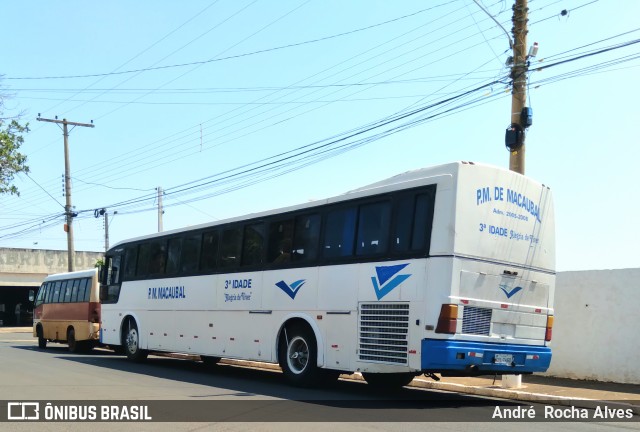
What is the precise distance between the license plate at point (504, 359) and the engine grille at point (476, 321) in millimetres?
424

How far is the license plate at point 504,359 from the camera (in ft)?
33.7

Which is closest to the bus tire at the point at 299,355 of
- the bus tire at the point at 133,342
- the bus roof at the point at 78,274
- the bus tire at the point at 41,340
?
the bus tire at the point at 133,342

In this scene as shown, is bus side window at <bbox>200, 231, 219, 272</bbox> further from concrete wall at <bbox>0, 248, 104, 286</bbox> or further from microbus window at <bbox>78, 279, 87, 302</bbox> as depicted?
concrete wall at <bbox>0, 248, 104, 286</bbox>

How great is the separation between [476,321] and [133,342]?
1180cm

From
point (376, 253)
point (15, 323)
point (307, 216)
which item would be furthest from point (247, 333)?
point (15, 323)

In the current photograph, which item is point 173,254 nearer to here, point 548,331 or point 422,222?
point 422,222

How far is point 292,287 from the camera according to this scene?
12.7 meters

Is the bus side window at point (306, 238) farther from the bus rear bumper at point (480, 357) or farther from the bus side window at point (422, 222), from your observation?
the bus rear bumper at point (480, 357)

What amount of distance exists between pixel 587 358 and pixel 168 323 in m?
9.98

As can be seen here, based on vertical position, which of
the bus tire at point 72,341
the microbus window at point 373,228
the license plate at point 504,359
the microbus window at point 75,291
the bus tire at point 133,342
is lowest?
the bus tire at point 72,341

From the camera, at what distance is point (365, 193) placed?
1141 cm

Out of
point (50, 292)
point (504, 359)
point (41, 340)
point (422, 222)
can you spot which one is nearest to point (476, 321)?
point (504, 359)

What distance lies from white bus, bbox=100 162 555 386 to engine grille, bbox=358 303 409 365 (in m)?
0.02
